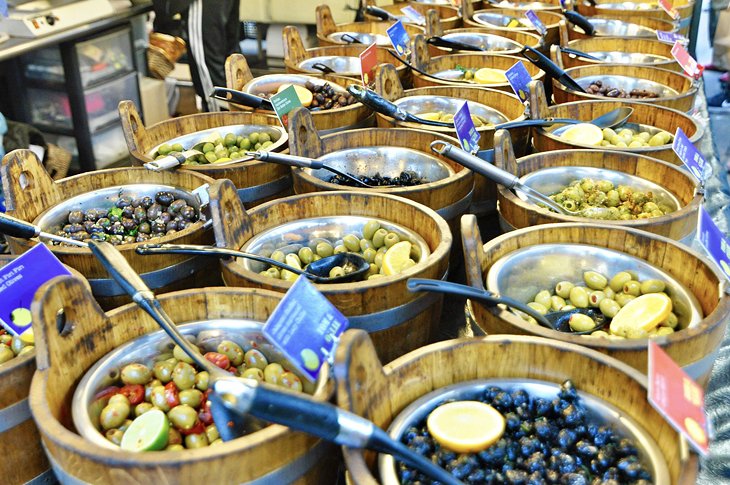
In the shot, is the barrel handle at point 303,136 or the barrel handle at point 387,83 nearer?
the barrel handle at point 303,136

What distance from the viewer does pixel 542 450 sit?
54.4 inches

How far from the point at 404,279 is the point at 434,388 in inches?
12.3

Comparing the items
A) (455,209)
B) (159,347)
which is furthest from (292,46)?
(159,347)

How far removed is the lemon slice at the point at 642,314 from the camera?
178 centimetres

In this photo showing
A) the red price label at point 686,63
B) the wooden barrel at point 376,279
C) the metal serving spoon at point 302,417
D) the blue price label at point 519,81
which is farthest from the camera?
the red price label at point 686,63

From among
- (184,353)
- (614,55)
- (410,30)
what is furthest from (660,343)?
(410,30)

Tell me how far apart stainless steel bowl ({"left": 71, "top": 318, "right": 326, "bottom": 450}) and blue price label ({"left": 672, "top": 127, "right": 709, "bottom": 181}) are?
4.97 feet

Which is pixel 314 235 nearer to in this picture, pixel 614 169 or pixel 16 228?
pixel 16 228

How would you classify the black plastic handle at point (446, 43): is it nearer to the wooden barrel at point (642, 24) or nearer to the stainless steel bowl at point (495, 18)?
the wooden barrel at point (642, 24)

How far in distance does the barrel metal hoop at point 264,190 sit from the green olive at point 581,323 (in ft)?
3.85

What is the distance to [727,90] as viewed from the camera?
273 inches

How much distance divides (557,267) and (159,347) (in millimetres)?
1121

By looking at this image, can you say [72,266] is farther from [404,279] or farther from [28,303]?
[404,279]

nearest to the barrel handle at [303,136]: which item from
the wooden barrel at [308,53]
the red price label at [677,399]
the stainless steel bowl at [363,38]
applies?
the wooden barrel at [308,53]
